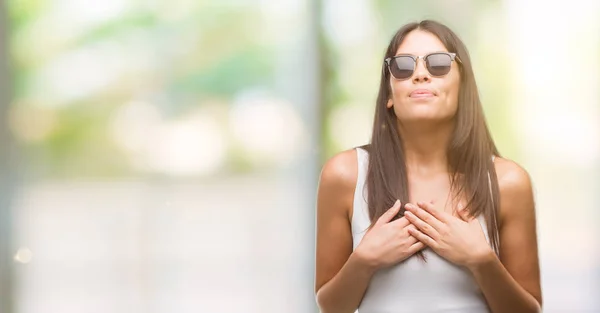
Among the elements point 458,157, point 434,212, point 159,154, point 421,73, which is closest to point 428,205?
point 434,212

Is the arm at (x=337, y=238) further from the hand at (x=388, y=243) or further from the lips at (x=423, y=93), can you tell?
the lips at (x=423, y=93)

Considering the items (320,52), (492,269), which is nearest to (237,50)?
(320,52)

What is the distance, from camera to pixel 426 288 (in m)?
1.57

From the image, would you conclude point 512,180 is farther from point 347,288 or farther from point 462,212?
point 347,288

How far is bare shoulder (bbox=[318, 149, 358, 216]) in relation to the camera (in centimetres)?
163

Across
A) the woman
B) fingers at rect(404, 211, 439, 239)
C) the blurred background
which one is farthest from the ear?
the blurred background

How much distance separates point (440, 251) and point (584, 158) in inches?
33.5

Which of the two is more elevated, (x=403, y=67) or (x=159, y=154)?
(x=403, y=67)

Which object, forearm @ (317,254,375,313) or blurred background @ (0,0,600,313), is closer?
forearm @ (317,254,375,313)

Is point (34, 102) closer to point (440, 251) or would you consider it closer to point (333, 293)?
point (333, 293)

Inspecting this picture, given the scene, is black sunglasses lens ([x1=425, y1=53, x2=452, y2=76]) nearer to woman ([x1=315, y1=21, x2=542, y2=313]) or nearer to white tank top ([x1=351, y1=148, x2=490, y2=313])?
woman ([x1=315, y1=21, x2=542, y2=313])

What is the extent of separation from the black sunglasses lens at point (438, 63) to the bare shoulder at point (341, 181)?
22 centimetres

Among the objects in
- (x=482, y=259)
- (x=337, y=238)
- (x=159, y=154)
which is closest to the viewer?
(x=482, y=259)

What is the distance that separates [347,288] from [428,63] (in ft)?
1.47
